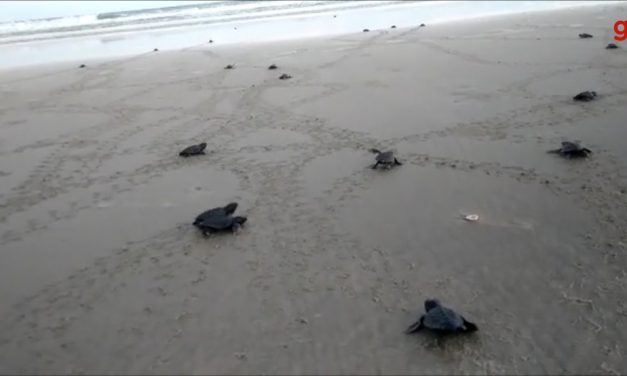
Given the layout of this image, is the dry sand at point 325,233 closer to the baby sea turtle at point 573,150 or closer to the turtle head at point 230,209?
the baby sea turtle at point 573,150

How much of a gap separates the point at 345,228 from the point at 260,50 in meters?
14.3

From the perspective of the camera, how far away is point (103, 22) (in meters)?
36.5

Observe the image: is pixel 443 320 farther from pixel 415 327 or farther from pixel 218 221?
pixel 218 221

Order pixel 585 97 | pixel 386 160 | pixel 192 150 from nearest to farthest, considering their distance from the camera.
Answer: pixel 386 160 < pixel 192 150 < pixel 585 97

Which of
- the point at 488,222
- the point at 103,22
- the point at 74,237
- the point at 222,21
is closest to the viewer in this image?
the point at 488,222

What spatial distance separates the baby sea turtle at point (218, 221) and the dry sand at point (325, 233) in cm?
14

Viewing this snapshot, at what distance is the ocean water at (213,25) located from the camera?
72.9 feet

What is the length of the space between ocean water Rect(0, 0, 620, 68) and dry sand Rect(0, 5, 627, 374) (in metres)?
12.5

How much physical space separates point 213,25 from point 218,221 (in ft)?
86.6

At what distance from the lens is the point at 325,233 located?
204 inches

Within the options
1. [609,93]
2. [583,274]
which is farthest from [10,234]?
[609,93]

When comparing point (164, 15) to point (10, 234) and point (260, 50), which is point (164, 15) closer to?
point (260, 50)

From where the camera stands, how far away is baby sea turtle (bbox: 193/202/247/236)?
521 cm

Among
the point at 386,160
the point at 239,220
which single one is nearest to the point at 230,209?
the point at 239,220
